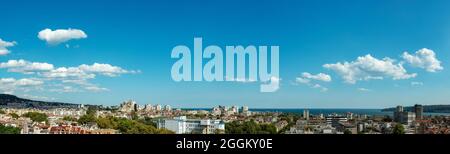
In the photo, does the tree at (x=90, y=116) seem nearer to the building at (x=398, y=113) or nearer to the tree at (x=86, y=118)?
the tree at (x=86, y=118)

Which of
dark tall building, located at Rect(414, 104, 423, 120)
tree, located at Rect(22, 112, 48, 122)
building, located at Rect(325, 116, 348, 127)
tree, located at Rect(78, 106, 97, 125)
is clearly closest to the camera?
dark tall building, located at Rect(414, 104, 423, 120)

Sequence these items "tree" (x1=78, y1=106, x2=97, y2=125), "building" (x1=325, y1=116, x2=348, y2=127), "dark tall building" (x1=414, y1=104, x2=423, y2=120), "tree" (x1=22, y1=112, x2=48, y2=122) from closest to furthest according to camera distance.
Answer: "dark tall building" (x1=414, y1=104, x2=423, y2=120)
"building" (x1=325, y1=116, x2=348, y2=127)
"tree" (x1=78, y1=106, x2=97, y2=125)
"tree" (x1=22, y1=112, x2=48, y2=122)

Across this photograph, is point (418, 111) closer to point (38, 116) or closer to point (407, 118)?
point (407, 118)

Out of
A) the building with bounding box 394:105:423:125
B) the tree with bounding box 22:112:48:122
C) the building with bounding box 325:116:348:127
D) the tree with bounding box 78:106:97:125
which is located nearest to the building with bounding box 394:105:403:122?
the building with bounding box 394:105:423:125

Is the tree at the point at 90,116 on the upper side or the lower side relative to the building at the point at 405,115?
lower

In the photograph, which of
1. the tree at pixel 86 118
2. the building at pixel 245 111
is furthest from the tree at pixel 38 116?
the building at pixel 245 111

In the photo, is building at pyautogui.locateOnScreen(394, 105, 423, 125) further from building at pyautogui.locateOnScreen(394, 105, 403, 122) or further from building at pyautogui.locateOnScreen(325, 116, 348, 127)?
building at pyautogui.locateOnScreen(325, 116, 348, 127)
